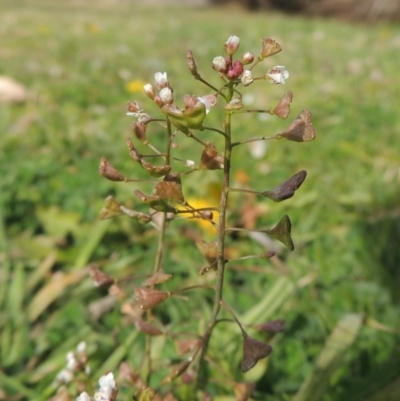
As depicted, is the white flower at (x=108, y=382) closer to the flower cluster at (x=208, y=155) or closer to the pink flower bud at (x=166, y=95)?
the flower cluster at (x=208, y=155)

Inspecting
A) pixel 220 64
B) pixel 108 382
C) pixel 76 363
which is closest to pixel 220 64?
pixel 220 64

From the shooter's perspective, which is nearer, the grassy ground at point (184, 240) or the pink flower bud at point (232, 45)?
the pink flower bud at point (232, 45)

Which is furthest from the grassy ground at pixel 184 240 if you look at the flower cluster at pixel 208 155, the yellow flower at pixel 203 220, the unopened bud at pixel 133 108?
the unopened bud at pixel 133 108

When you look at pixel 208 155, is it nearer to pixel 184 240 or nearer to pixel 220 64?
pixel 220 64

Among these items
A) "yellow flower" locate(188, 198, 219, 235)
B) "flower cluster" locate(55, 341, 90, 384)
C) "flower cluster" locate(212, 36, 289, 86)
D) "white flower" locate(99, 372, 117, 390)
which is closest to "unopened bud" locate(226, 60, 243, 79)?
"flower cluster" locate(212, 36, 289, 86)

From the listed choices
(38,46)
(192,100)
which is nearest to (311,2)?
(38,46)

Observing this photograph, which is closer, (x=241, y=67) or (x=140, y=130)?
(x=241, y=67)

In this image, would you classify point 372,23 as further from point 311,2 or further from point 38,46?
point 38,46

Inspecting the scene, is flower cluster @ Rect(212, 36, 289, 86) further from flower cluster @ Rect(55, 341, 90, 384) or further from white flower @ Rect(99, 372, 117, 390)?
flower cluster @ Rect(55, 341, 90, 384)

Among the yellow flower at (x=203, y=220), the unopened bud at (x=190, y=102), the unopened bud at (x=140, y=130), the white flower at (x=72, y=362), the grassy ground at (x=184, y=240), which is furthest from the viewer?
the yellow flower at (x=203, y=220)
